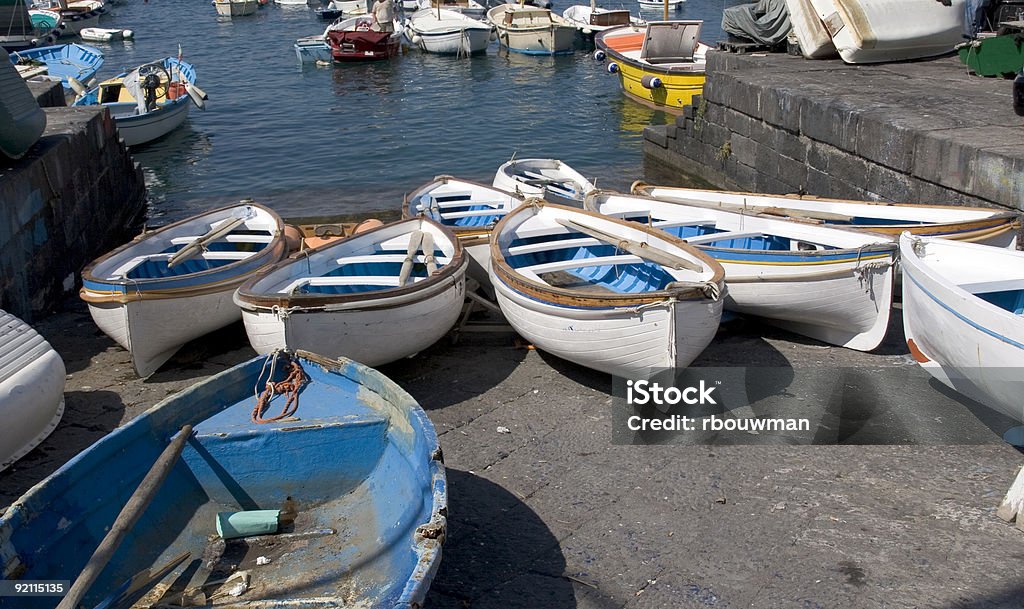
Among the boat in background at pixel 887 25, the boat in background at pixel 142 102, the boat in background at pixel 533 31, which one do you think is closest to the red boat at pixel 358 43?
the boat in background at pixel 533 31

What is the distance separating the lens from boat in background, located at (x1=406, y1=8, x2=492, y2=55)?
1102 inches

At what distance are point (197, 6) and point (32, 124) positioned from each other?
4046 cm

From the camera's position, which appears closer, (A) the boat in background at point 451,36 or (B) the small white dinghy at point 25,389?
(B) the small white dinghy at point 25,389

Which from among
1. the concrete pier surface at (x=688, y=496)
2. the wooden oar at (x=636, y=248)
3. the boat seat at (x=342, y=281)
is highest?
the wooden oar at (x=636, y=248)

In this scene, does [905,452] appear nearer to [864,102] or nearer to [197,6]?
[864,102]

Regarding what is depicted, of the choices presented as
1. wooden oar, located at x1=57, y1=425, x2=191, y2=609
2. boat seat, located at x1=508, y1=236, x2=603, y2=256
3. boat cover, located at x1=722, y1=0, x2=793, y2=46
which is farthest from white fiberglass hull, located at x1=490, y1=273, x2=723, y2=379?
boat cover, located at x1=722, y1=0, x2=793, y2=46

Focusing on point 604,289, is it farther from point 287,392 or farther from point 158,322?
point 158,322

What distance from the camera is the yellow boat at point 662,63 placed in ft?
62.4

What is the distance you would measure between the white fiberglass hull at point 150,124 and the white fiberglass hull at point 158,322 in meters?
11.5

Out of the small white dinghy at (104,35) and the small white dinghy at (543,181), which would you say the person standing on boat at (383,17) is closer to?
the small white dinghy at (104,35)

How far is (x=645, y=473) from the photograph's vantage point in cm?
511

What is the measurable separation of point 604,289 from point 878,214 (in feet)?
8.67

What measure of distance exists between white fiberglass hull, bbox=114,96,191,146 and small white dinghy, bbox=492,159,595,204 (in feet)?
31.6

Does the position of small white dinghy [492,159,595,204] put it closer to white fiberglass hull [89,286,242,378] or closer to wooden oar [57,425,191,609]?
white fiberglass hull [89,286,242,378]
